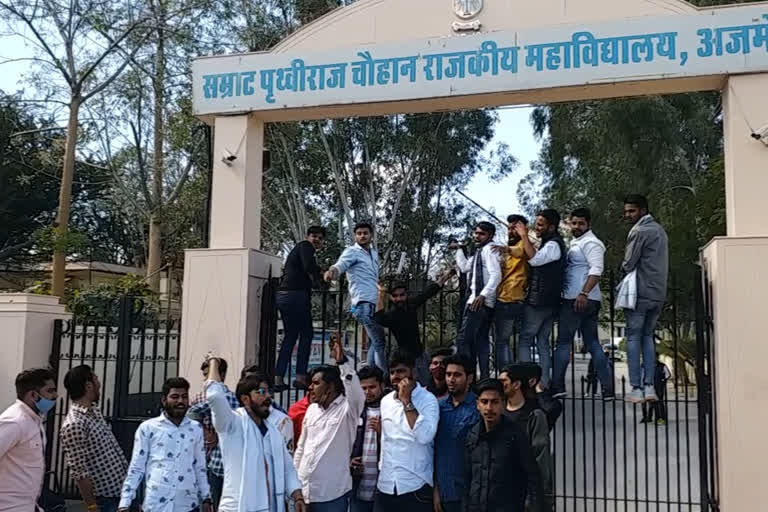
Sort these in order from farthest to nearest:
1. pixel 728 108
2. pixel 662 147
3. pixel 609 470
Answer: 1. pixel 662 147
2. pixel 609 470
3. pixel 728 108

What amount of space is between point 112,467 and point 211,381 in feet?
4.01

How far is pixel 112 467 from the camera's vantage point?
5.31m

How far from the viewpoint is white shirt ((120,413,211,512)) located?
4.77m

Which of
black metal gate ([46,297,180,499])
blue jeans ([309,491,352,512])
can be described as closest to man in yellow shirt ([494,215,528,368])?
blue jeans ([309,491,352,512])

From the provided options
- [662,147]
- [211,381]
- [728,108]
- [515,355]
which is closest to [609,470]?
[515,355]

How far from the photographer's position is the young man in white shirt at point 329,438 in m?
5.19

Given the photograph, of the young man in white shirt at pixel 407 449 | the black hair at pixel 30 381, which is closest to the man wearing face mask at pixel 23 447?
the black hair at pixel 30 381

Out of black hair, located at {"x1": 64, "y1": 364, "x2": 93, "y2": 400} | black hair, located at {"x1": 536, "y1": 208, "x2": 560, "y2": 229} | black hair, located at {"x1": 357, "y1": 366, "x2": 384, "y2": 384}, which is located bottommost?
black hair, located at {"x1": 64, "y1": 364, "x2": 93, "y2": 400}

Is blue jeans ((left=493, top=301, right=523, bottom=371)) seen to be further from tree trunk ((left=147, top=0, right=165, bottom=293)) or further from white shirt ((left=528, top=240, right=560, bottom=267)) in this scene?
tree trunk ((left=147, top=0, right=165, bottom=293))

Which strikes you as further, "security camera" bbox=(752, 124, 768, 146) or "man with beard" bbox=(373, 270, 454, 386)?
"man with beard" bbox=(373, 270, 454, 386)

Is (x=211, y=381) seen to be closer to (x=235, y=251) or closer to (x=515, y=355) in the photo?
(x=235, y=251)

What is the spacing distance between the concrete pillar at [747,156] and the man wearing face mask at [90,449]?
526 centimetres

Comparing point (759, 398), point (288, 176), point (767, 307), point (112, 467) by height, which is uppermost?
point (288, 176)

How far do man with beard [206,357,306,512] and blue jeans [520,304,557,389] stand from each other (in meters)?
3.00
